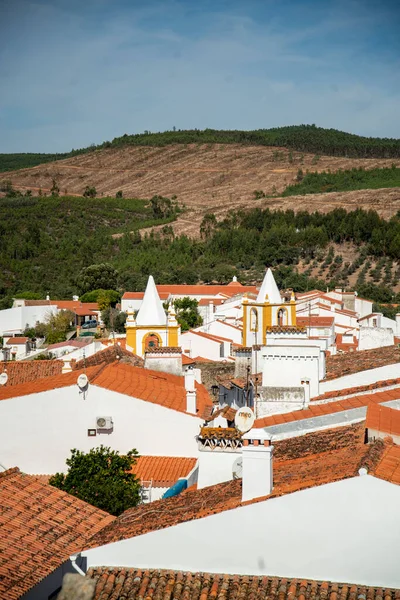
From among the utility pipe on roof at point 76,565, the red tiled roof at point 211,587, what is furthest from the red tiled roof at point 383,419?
the utility pipe on roof at point 76,565

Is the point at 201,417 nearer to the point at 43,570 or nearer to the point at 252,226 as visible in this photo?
the point at 43,570

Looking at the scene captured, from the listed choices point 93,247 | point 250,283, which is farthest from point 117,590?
point 93,247

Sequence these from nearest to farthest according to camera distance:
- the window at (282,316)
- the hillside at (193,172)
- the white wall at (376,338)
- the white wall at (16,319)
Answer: the white wall at (376,338) → the window at (282,316) → the white wall at (16,319) → the hillside at (193,172)

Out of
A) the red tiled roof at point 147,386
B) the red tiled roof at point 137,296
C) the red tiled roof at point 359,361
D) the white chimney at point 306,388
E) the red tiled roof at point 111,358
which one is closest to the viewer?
the white chimney at point 306,388

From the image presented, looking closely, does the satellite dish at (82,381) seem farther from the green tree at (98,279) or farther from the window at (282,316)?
the green tree at (98,279)

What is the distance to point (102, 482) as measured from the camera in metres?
13.5

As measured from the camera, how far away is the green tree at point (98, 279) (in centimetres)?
7356

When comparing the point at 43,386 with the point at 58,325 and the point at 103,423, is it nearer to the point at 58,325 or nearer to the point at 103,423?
the point at 103,423

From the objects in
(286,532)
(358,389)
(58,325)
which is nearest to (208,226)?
(58,325)

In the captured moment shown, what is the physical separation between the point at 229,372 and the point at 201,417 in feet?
40.9

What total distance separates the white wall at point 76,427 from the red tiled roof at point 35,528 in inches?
186

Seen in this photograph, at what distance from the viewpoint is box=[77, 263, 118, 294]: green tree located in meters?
73.6

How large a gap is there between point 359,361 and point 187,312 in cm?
3734

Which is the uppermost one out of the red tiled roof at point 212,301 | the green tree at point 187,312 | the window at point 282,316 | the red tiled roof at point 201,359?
the window at point 282,316
